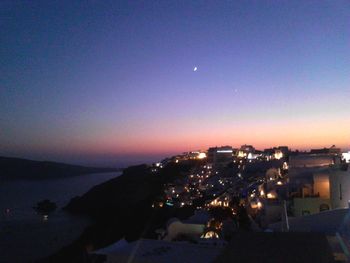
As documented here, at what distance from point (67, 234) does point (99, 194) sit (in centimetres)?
2812

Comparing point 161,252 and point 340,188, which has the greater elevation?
point 340,188

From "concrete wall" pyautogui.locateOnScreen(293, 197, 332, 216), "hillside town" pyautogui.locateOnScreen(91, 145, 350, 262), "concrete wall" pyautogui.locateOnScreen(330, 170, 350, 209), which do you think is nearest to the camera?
"hillside town" pyautogui.locateOnScreen(91, 145, 350, 262)

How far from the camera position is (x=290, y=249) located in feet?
20.7

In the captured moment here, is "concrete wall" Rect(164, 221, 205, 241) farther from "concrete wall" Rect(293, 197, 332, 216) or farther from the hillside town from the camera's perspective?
"concrete wall" Rect(293, 197, 332, 216)

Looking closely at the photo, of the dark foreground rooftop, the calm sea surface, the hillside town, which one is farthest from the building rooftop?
the calm sea surface

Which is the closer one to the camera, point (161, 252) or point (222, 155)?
point (161, 252)

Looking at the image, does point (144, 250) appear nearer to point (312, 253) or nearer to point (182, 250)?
point (182, 250)

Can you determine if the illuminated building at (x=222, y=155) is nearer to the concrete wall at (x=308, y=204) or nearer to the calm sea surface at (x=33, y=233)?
the calm sea surface at (x=33, y=233)

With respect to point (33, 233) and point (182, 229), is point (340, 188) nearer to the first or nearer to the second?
point (182, 229)

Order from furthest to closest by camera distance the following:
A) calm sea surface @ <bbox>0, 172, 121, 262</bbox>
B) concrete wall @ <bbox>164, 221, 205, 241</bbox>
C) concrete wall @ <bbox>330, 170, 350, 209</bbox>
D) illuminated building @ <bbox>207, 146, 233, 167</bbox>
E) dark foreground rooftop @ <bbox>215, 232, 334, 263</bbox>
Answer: illuminated building @ <bbox>207, 146, 233, 167</bbox>, calm sea surface @ <bbox>0, 172, 121, 262</bbox>, concrete wall @ <bbox>164, 221, 205, 241</bbox>, concrete wall @ <bbox>330, 170, 350, 209</bbox>, dark foreground rooftop @ <bbox>215, 232, 334, 263</bbox>

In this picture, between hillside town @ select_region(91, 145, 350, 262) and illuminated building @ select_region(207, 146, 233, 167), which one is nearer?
hillside town @ select_region(91, 145, 350, 262)

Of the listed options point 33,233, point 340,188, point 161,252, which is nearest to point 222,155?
point 33,233

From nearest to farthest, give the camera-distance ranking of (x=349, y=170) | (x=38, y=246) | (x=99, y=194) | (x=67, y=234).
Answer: (x=349, y=170)
(x=38, y=246)
(x=67, y=234)
(x=99, y=194)

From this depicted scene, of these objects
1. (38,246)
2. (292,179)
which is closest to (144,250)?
(292,179)
